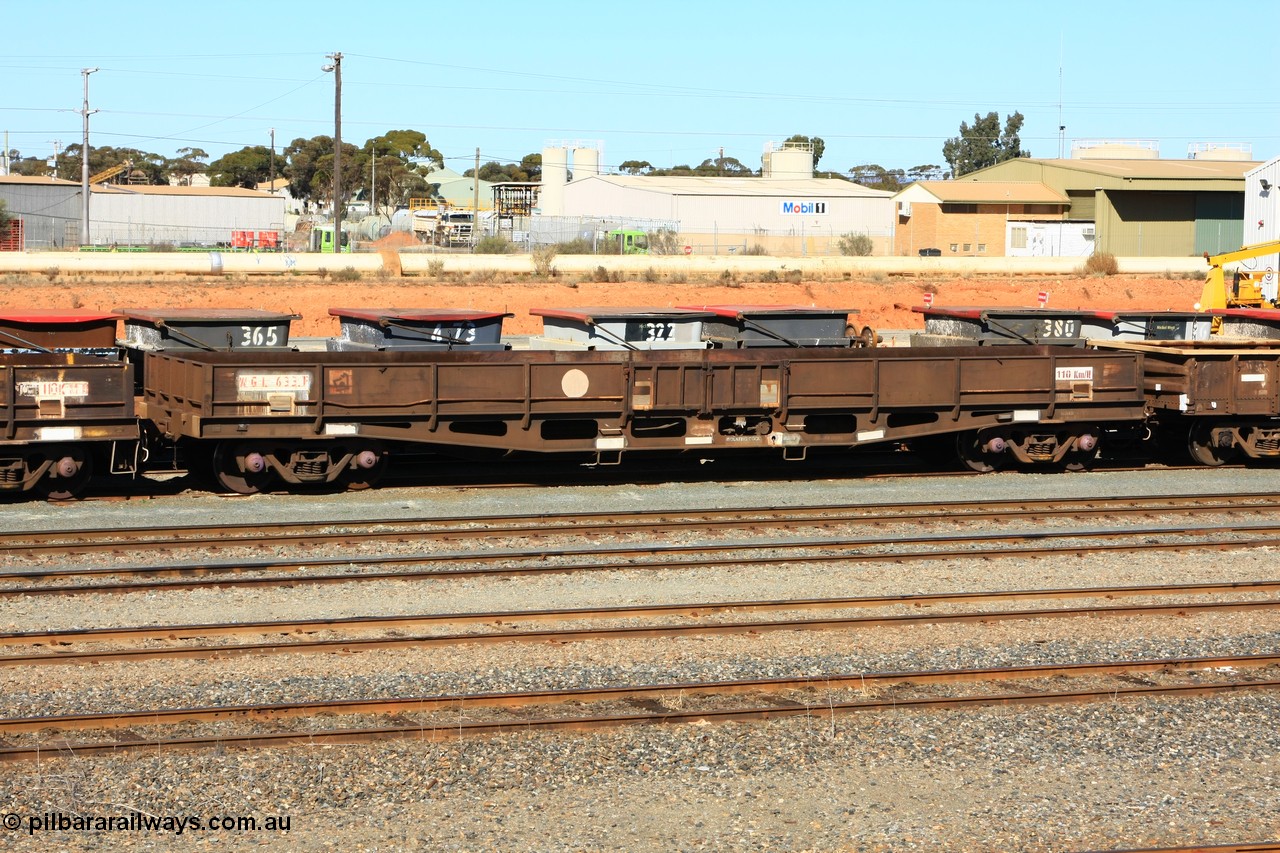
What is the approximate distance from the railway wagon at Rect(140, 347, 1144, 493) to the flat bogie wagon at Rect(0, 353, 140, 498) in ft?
1.75

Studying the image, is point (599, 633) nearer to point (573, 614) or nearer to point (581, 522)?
point (573, 614)

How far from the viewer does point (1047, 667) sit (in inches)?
410

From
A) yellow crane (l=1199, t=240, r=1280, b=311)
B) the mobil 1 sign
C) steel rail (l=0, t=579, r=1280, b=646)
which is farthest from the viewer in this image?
the mobil 1 sign

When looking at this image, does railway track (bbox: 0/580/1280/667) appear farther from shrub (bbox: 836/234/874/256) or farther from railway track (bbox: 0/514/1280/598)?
shrub (bbox: 836/234/874/256)

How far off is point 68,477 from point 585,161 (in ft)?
253

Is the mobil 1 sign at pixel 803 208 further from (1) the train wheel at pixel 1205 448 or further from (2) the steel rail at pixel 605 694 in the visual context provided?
(2) the steel rail at pixel 605 694

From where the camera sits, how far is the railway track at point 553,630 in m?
10.8

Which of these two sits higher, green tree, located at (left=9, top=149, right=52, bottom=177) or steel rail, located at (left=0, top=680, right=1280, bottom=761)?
green tree, located at (left=9, top=149, right=52, bottom=177)

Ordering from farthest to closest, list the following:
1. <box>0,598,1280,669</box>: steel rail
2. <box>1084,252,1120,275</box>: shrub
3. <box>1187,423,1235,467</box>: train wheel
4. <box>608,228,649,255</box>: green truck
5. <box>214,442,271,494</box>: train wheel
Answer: <box>608,228,649,255</box>: green truck → <box>1084,252,1120,275</box>: shrub → <box>1187,423,1235,467</box>: train wheel → <box>214,442,271,494</box>: train wheel → <box>0,598,1280,669</box>: steel rail

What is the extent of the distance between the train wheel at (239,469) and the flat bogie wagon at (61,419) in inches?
45.6

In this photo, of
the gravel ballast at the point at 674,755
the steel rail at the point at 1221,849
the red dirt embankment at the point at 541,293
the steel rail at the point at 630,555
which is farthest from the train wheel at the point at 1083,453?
the red dirt embankment at the point at 541,293

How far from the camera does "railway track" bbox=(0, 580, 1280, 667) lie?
10.8m

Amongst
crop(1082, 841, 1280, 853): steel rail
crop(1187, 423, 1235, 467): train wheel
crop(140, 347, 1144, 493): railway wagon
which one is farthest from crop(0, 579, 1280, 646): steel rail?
crop(1187, 423, 1235, 467): train wheel

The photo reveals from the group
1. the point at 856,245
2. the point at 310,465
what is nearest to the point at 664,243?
the point at 856,245
